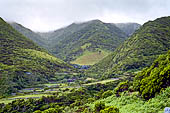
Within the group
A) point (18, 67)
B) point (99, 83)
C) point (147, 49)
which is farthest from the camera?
point (147, 49)

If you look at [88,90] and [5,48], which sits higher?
[5,48]

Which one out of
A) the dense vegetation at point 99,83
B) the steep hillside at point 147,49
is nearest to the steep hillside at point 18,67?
the dense vegetation at point 99,83

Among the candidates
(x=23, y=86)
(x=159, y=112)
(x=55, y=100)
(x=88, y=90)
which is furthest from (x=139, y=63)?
(x=159, y=112)

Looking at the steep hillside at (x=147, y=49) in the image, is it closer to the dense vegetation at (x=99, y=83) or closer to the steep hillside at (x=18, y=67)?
the dense vegetation at (x=99, y=83)

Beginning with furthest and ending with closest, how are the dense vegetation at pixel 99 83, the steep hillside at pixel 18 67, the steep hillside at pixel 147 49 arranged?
the steep hillside at pixel 147 49 → the steep hillside at pixel 18 67 → the dense vegetation at pixel 99 83

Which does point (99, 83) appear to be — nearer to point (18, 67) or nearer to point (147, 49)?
point (147, 49)

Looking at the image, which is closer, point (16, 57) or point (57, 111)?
point (57, 111)

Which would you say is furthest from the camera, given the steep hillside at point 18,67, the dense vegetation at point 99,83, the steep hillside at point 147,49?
the steep hillside at point 147,49

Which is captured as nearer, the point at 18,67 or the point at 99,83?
the point at 99,83

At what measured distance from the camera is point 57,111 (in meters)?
47.3

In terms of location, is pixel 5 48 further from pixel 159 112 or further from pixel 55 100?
pixel 159 112

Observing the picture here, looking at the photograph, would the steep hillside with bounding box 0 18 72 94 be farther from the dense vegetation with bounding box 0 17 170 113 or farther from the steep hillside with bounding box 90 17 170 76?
the steep hillside with bounding box 90 17 170 76

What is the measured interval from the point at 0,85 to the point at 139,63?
9686 cm

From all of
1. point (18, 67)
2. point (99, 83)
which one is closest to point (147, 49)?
point (99, 83)
